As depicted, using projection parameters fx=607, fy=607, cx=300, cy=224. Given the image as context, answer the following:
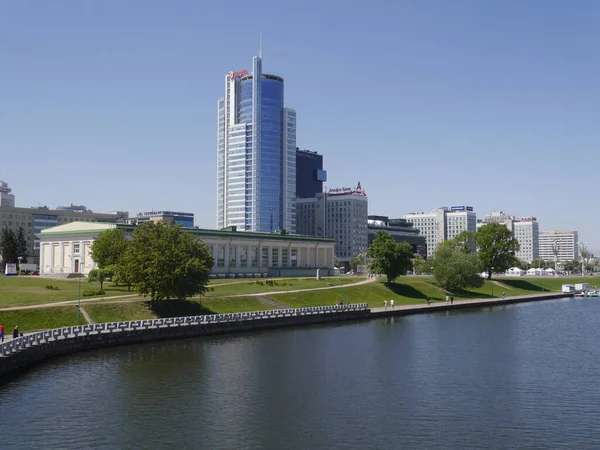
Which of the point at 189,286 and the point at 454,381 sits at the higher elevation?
the point at 189,286

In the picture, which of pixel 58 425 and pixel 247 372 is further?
pixel 247 372

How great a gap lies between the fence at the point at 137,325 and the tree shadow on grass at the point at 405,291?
37858mm

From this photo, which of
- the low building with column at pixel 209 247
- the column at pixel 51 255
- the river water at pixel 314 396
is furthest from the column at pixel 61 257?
the river water at pixel 314 396

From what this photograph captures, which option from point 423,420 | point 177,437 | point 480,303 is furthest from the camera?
point 480,303

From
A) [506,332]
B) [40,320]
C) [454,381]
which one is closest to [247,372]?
[454,381]

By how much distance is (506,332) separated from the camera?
10106cm

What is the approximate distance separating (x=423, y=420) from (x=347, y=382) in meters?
14.3

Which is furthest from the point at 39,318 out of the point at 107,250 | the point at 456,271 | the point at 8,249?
the point at 456,271

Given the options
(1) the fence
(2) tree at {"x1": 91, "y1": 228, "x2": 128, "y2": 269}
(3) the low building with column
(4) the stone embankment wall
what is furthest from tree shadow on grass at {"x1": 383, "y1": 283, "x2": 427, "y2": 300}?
(2) tree at {"x1": 91, "y1": 228, "x2": 128, "y2": 269}

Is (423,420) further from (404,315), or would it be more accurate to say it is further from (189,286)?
(404,315)

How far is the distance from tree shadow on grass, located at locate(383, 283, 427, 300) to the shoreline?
18.2 m

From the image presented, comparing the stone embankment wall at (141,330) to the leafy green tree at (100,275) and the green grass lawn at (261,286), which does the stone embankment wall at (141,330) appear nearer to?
the green grass lawn at (261,286)

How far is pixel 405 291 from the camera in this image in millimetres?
166625

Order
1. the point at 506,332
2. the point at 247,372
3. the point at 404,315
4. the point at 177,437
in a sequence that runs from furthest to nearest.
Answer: the point at 404,315, the point at 506,332, the point at 247,372, the point at 177,437
